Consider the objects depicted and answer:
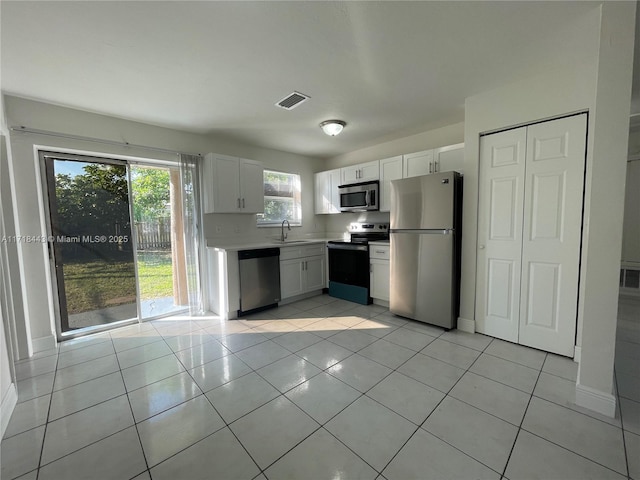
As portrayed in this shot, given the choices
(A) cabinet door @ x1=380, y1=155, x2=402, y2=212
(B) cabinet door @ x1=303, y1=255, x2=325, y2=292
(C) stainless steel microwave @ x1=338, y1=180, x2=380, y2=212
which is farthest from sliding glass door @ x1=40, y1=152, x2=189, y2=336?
(A) cabinet door @ x1=380, y1=155, x2=402, y2=212

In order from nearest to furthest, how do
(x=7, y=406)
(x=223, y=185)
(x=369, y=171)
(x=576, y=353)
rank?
1. (x=7, y=406)
2. (x=576, y=353)
3. (x=223, y=185)
4. (x=369, y=171)

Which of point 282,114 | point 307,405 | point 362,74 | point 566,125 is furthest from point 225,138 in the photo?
point 566,125

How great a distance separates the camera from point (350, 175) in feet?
14.1

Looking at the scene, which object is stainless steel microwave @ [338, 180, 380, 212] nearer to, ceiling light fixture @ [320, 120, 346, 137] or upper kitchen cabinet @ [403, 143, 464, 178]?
upper kitchen cabinet @ [403, 143, 464, 178]

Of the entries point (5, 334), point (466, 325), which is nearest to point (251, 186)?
point (5, 334)

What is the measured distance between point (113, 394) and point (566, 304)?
12.1 ft

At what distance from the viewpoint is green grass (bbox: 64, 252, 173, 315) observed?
3.00 meters

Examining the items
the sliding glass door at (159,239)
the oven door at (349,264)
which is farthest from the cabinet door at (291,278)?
the sliding glass door at (159,239)

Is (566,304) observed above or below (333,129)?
below

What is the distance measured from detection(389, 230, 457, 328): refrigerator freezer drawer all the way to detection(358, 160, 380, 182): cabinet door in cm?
120

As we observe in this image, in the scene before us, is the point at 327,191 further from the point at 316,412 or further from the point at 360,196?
the point at 316,412

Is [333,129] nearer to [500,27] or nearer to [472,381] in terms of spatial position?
[500,27]

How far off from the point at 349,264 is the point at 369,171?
1455mm

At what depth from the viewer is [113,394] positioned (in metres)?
1.93
